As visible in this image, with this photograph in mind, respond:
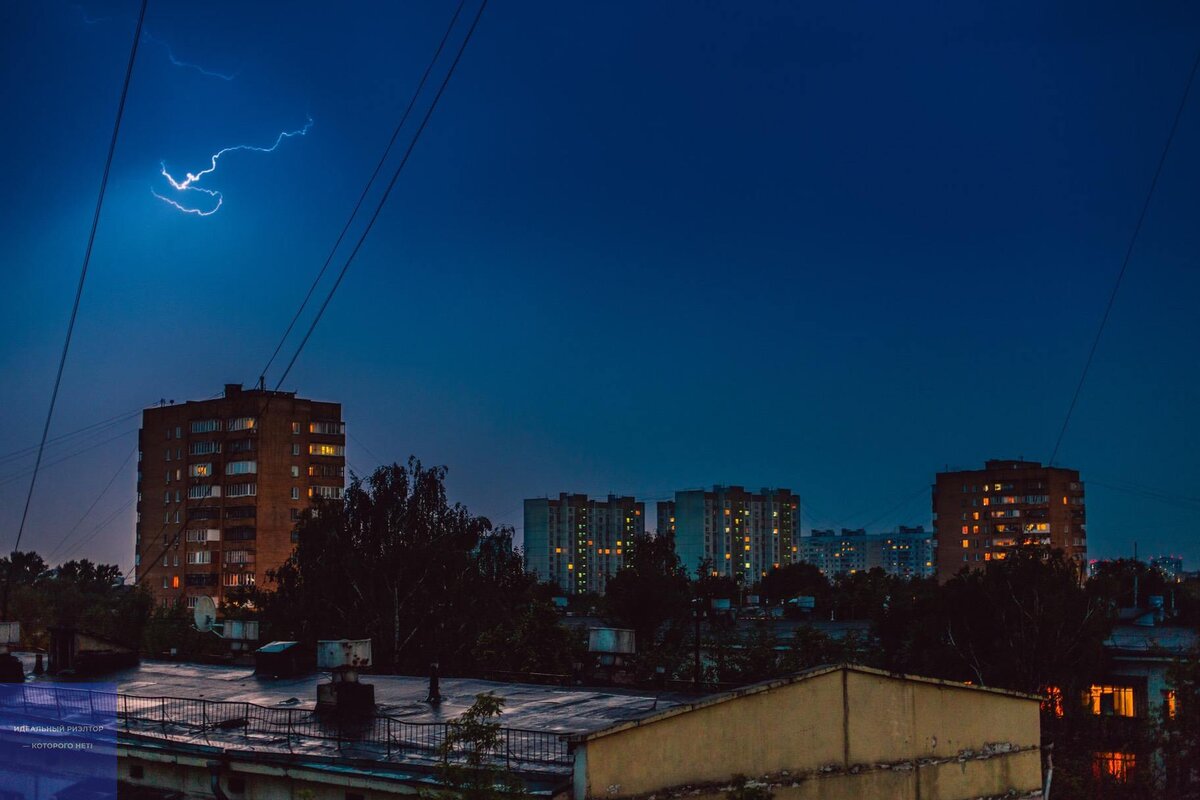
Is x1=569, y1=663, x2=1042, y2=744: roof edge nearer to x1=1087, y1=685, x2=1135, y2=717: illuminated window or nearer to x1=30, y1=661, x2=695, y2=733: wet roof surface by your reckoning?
x1=30, y1=661, x2=695, y2=733: wet roof surface

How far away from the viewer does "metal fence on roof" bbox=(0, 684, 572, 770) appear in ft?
51.3

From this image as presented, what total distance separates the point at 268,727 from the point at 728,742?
8267mm

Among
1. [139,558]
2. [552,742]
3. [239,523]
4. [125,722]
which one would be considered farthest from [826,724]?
[139,558]

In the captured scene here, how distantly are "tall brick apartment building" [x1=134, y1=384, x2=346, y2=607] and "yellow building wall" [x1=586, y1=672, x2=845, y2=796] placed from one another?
358ft

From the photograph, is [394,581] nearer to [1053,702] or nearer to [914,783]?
[1053,702]

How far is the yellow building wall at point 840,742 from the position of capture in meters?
14.2

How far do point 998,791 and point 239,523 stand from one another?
113595 millimetres

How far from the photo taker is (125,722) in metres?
19.7

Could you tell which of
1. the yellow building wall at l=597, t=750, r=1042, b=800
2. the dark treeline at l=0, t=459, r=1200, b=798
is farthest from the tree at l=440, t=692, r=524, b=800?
the dark treeline at l=0, t=459, r=1200, b=798

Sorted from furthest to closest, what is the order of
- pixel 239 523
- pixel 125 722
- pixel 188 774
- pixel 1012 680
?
pixel 239 523 < pixel 1012 680 < pixel 125 722 < pixel 188 774

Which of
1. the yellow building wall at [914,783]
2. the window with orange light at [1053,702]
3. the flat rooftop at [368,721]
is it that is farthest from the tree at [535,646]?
the yellow building wall at [914,783]

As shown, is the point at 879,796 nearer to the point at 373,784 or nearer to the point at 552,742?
the point at 552,742
